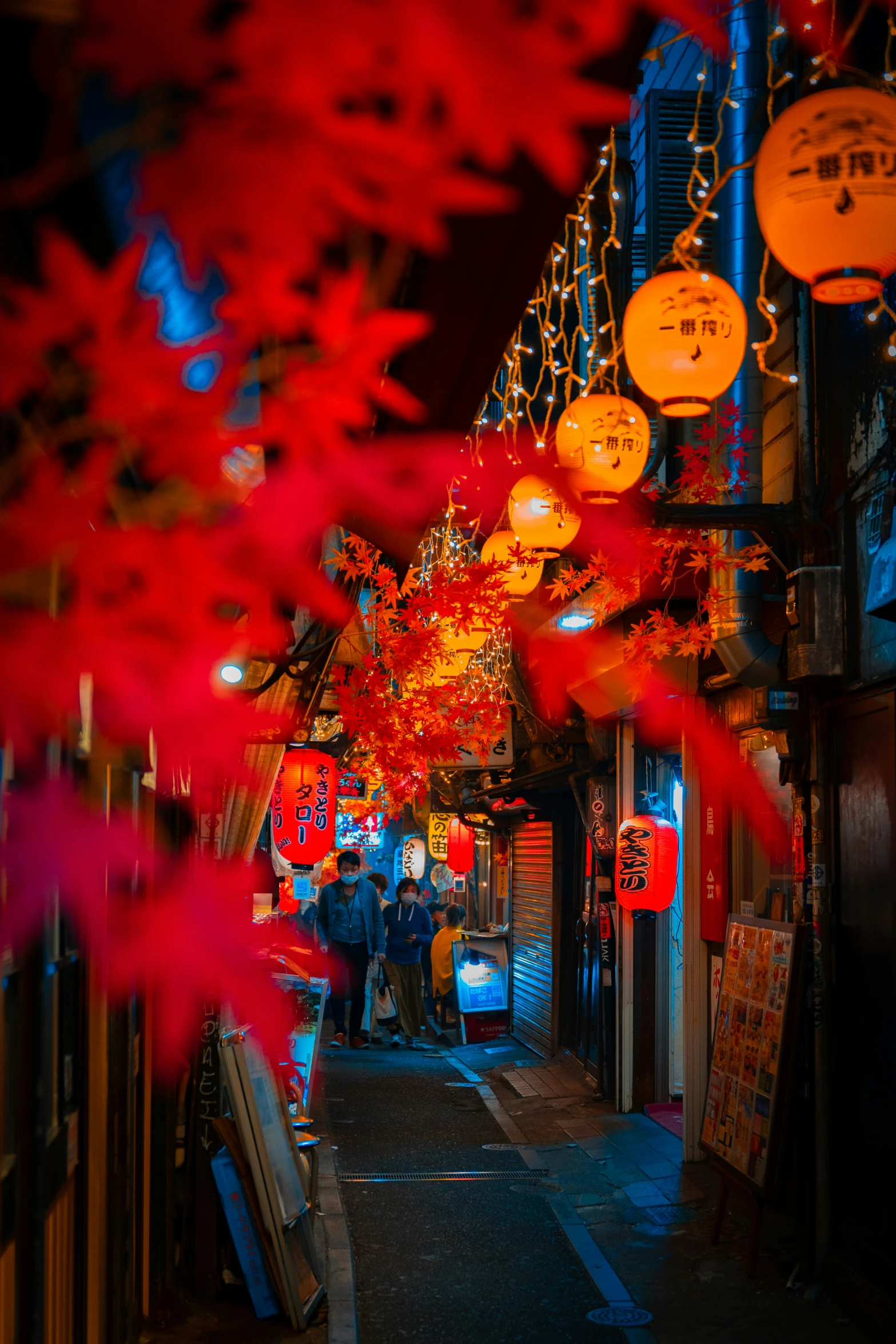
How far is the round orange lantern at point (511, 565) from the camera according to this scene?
33.9 feet

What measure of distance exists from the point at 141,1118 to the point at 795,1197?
5.30 meters

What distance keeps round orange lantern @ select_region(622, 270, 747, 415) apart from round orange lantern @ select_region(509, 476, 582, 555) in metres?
2.40

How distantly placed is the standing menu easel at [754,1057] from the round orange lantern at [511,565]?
3.46 metres

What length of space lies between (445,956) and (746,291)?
14.3m

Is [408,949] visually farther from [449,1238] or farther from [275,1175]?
[275,1175]

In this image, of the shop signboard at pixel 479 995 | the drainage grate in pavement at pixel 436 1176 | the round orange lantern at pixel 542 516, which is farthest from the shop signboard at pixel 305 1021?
the shop signboard at pixel 479 995

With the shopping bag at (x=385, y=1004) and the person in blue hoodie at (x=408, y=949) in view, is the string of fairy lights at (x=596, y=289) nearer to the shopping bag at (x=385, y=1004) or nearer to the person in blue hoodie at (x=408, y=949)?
the person in blue hoodie at (x=408, y=949)

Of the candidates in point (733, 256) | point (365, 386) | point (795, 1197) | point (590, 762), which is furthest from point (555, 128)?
point (590, 762)

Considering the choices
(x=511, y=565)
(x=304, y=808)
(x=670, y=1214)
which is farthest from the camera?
(x=304, y=808)

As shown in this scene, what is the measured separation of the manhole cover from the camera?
7.53 m

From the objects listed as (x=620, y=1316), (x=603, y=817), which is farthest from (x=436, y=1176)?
(x=603, y=817)

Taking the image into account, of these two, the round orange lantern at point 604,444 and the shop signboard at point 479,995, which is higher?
the round orange lantern at point 604,444

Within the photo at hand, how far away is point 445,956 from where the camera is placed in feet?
68.0

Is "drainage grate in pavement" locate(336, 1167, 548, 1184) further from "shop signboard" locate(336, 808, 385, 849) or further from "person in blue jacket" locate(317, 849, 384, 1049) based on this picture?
"shop signboard" locate(336, 808, 385, 849)
